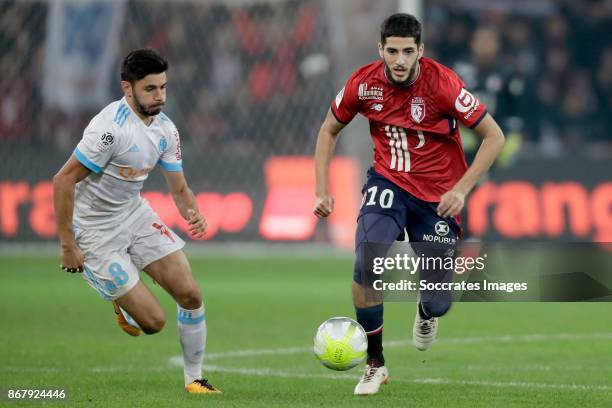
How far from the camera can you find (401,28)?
289 inches

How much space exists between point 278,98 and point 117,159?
1351 centimetres

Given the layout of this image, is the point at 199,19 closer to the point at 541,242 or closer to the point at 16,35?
the point at 16,35

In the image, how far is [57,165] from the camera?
18.5 metres

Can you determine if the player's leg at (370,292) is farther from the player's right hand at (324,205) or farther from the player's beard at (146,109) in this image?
the player's beard at (146,109)

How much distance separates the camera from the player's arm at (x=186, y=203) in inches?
307

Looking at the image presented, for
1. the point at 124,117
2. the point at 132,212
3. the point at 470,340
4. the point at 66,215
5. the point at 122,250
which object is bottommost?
the point at 470,340

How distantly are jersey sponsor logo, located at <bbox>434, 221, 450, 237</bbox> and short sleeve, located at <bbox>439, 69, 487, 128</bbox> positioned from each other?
71 cm

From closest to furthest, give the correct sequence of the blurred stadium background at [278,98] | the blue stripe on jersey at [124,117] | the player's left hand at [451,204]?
the player's left hand at [451,204] < the blue stripe on jersey at [124,117] < the blurred stadium background at [278,98]

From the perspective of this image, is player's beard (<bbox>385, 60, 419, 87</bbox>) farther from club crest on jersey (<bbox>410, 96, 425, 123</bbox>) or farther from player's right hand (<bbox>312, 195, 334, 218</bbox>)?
player's right hand (<bbox>312, 195, 334, 218</bbox>)

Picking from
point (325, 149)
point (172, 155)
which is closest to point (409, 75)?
Result: point (325, 149)

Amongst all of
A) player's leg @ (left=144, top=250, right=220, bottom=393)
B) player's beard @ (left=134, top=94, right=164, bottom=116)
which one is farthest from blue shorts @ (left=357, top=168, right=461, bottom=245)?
player's beard @ (left=134, top=94, right=164, bottom=116)

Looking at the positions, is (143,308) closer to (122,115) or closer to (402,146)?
(122,115)

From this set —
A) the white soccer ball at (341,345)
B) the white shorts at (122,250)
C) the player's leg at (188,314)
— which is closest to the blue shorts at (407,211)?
the white soccer ball at (341,345)

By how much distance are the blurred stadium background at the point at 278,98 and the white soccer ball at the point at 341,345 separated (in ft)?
30.9
